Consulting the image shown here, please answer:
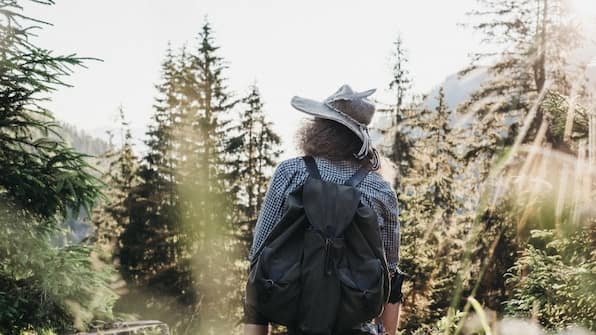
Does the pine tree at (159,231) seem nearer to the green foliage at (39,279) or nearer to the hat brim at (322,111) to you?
the green foliage at (39,279)

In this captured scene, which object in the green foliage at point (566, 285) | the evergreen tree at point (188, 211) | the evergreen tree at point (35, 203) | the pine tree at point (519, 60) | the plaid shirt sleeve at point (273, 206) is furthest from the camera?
the evergreen tree at point (188, 211)

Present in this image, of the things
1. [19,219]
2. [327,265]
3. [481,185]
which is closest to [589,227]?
[327,265]

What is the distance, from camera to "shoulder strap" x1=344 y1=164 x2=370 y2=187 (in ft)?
7.98

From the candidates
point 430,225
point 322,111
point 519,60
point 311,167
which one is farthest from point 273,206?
point 519,60

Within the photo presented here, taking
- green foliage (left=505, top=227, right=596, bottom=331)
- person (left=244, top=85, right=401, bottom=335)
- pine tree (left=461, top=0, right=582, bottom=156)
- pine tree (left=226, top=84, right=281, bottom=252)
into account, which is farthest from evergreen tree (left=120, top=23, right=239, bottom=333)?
person (left=244, top=85, right=401, bottom=335)

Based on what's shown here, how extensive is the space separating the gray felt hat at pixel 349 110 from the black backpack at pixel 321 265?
37 centimetres

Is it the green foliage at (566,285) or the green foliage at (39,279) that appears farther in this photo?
the green foliage at (39,279)

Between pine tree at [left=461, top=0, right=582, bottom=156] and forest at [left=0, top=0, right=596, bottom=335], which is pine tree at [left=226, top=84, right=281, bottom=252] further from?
pine tree at [left=461, top=0, right=582, bottom=156]

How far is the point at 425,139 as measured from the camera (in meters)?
25.4

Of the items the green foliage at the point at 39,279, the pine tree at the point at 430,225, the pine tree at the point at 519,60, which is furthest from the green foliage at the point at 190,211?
the green foliage at the point at 39,279

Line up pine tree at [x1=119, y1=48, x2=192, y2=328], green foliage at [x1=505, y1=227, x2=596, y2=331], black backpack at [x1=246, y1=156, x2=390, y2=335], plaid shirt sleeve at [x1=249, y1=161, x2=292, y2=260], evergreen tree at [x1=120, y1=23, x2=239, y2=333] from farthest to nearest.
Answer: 1. pine tree at [x1=119, y1=48, x2=192, y2=328]
2. evergreen tree at [x1=120, y1=23, x2=239, y2=333]
3. green foliage at [x1=505, y1=227, x2=596, y2=331]
4. plaid shirt sleeve at [x1=249, y1=161, x2=292, y2=260]
5. black backpack at [x1=246, y1=156, x2=390, y2=335]

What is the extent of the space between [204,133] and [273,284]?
24.0 m

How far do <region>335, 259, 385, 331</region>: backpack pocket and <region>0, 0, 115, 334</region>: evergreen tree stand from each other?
5085 millimetres

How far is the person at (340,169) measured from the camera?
7.91 feet
